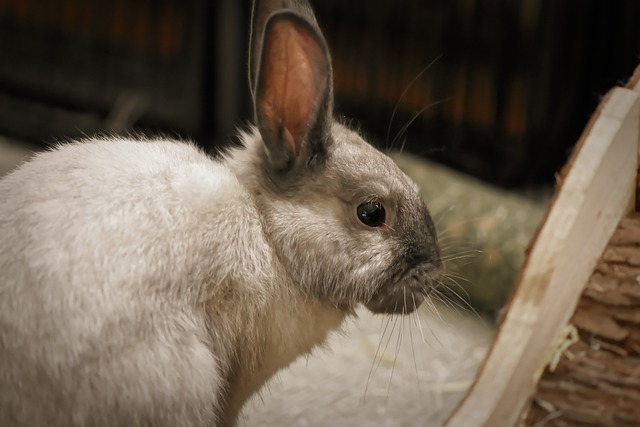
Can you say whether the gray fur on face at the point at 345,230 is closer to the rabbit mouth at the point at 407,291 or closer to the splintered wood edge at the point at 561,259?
the rabbit mouth at the point at 407,291

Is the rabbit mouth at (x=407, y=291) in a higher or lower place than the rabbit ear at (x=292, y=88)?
lower

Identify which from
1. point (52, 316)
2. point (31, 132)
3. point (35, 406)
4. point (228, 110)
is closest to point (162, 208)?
point (52, 316)

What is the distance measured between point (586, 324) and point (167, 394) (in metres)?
1.09

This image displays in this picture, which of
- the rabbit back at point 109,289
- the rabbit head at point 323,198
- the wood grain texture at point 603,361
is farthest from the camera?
the rabbit head at point 323,198

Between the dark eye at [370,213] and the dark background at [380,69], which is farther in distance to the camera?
the dark background at [380,69]

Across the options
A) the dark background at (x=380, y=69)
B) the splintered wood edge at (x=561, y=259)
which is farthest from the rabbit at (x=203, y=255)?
the dark background at (x=380, y=69)

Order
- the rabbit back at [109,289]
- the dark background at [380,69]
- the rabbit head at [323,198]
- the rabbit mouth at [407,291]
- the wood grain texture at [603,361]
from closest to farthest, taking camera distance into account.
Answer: the rabbit back at [109,289] < the wood grain texture at [603,361] < the rabbit head at [323,198] < the rabbit mouth at [407,291] < the dark background at [380,69]

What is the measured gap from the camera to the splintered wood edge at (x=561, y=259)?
2.22 m

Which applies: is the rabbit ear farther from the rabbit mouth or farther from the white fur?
the rabbit mouth

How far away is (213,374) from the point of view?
2146 millimetres

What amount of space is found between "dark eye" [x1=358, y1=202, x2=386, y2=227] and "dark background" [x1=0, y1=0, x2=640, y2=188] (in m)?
A: 2.55

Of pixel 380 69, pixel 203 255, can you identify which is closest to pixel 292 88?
pixel 203 255

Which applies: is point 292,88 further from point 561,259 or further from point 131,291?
point 561,259

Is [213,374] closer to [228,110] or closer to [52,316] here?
[52,316]
